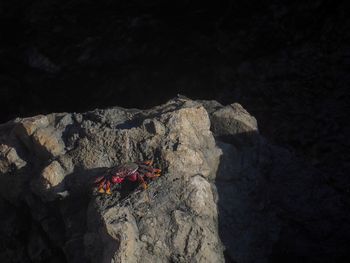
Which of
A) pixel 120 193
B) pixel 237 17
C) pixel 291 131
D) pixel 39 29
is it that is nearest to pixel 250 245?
pixel 120 193

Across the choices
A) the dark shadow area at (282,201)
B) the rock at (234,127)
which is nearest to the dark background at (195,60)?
the dark shadow area at (282,201)

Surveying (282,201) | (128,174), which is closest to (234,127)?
(282,201)

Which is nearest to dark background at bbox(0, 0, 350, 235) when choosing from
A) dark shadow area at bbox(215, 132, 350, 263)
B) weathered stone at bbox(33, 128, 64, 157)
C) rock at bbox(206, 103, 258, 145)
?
dark shadow area at bbox(215, 132, 350, 263)

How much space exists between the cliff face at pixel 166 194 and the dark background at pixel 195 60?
0.81 m

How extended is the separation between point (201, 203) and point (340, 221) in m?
1.65

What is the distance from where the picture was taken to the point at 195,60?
19.1 feet

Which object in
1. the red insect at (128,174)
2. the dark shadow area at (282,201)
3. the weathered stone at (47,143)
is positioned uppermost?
the weathered stone at (47,143)

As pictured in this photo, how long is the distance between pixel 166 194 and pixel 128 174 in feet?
1.22

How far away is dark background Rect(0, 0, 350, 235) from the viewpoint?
15.5 feet

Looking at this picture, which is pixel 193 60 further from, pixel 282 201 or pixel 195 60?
pixel 282 201

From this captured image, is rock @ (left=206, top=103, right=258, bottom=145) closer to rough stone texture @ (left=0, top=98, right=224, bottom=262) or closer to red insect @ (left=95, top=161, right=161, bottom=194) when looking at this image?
Result: rough stone texture @ (left=0, top=98, right=224, bottom=262)

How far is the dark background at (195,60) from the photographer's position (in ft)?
15.5

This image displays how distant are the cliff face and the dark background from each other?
815 mm

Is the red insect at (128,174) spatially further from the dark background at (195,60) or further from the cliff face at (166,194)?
the dark background at (195,60)
